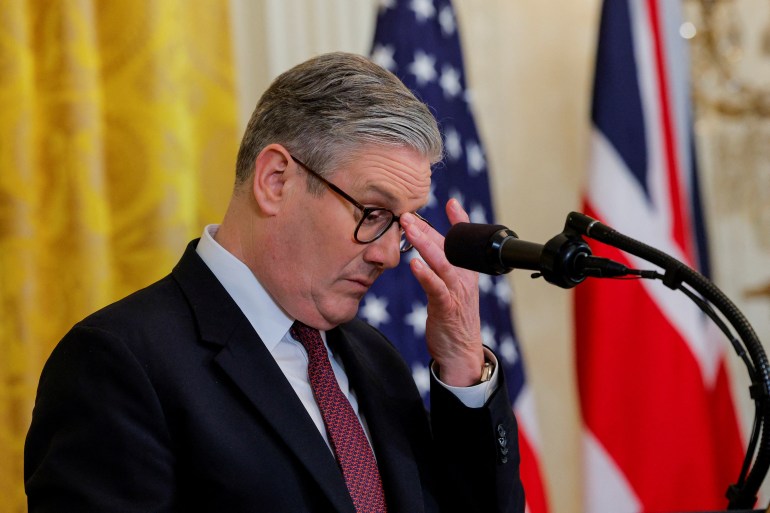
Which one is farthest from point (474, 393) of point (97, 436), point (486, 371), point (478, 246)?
point (97, 436)

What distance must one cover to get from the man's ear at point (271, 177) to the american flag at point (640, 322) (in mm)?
1502

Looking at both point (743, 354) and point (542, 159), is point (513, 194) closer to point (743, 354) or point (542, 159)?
point (542, 159)

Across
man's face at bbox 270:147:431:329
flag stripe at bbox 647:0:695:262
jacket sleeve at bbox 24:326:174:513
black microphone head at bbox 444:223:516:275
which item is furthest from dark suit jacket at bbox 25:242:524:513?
flag stripe at bbox 647:0:695:262

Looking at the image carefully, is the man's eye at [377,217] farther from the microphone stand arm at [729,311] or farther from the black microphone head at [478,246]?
the microphone stand arm at [729,311]

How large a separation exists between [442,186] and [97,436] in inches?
63.1

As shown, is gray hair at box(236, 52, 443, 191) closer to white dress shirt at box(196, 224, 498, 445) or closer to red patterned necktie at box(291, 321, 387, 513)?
white dress shirt at box(196, 224, 498, 445)

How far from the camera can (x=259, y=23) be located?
3.13m

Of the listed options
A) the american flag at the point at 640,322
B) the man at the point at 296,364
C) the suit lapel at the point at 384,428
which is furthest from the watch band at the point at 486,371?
the american flag at the point at 640,322

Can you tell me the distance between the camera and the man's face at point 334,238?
1.77 meters

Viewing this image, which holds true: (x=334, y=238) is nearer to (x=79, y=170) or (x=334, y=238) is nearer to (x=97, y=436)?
(x=97, y=436)

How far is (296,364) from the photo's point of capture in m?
1.83

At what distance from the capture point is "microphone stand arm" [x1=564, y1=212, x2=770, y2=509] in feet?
4.60

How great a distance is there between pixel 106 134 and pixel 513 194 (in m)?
1.64

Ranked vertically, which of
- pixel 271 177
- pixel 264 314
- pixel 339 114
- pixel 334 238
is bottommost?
pixel 264 314
